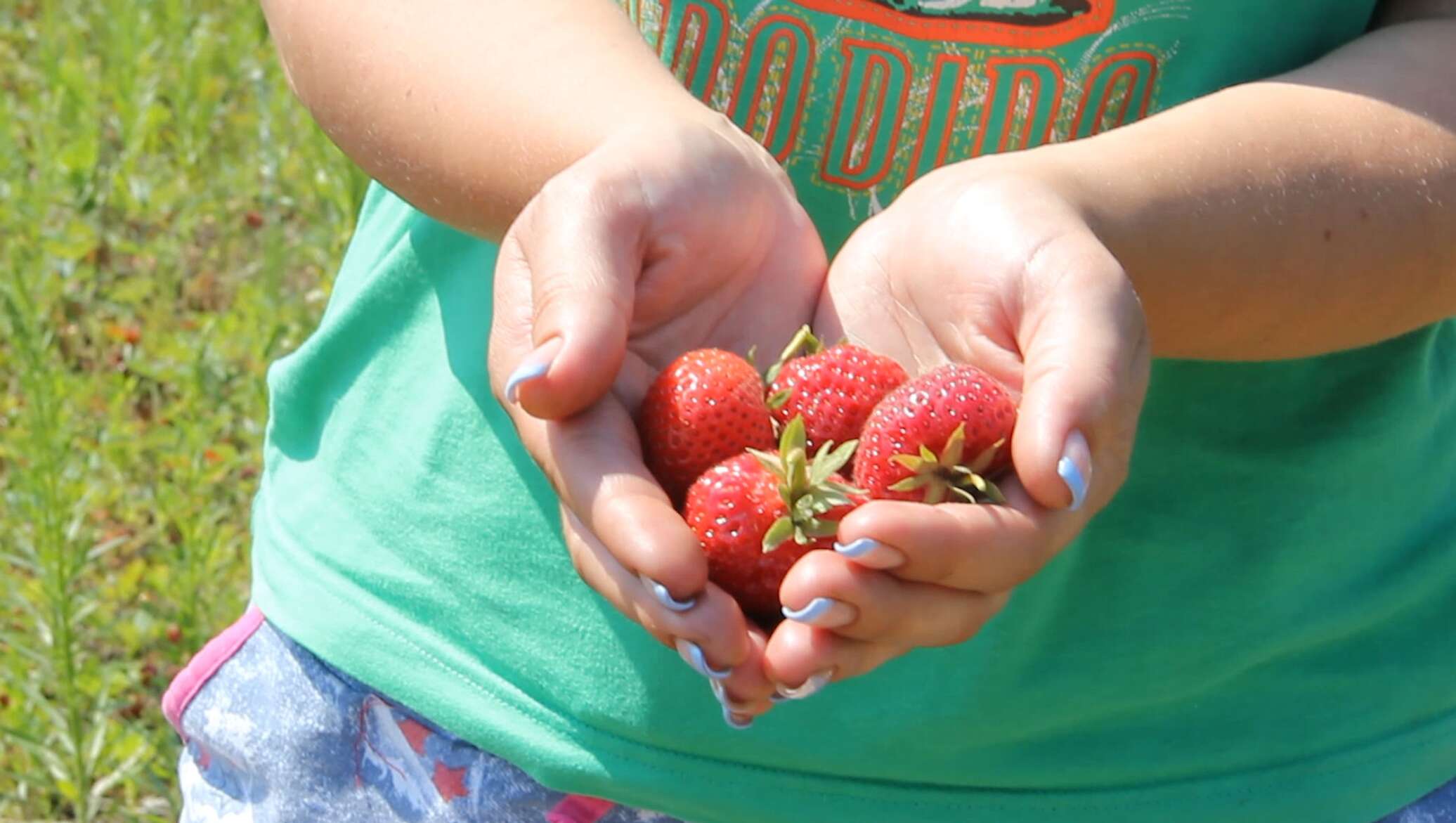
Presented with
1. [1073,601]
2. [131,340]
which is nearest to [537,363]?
[1073,601]

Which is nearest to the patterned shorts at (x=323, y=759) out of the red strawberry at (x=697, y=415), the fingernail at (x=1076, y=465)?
the red strawberry at (x=697, y=415)

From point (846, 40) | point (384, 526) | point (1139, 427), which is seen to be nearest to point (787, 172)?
point (846, 40)

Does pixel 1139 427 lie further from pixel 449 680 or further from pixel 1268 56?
pixel 449 680

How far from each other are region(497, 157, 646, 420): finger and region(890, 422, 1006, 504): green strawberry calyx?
0.64ft

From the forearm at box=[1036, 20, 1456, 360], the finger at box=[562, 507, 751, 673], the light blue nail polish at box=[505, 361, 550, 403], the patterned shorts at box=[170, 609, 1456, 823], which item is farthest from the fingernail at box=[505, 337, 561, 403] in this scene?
the patterned shorts at box=[170, 609, 1456, 823]

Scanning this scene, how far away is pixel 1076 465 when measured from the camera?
975 millimetres

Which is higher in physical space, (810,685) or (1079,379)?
(1079,379)

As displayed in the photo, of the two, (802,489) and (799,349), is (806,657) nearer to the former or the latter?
(802,489)

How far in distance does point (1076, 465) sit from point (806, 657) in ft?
0.58

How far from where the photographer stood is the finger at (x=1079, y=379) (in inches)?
38.5

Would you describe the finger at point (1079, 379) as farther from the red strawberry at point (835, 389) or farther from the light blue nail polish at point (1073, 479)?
the red strawberry at point (835, 389)

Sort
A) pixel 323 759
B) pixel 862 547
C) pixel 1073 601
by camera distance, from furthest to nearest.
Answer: pixel 323 759 < pixel 1073 601 < pixel 862 547

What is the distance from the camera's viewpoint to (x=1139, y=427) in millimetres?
1354

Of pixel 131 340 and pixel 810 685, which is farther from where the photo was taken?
pixel 131 340
